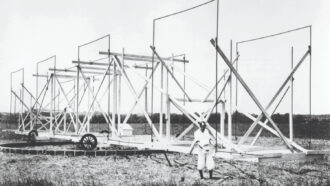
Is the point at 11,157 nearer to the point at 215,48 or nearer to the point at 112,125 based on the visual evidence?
the point at 112,125

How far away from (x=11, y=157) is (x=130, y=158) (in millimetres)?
4269

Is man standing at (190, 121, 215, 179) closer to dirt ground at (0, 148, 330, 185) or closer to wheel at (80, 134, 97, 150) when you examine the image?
dirt ground at (0, 148, 330, 185)

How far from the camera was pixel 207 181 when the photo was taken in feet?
41.3

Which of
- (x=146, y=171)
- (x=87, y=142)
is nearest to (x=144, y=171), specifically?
(x=146, y=171)

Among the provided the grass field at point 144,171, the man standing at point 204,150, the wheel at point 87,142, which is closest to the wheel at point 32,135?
the wheel at point 87,142

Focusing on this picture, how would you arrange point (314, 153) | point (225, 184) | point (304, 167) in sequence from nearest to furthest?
point (225, 184) → point (314, 153) → point (304, 167)

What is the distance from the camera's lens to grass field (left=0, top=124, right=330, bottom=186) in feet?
39.8

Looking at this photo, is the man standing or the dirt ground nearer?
the dirt ground

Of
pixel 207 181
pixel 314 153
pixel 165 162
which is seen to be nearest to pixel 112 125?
pixel 165 162

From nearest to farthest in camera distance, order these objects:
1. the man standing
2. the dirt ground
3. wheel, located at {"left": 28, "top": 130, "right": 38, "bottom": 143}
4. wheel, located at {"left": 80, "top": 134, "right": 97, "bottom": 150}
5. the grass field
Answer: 1. the grass field
2. the dirt ground
3. the man standing
4. wheel, located at {"left": 80, "top": 134, "right": 97, "bottom": 150}
5. wheel, located at {"left": 28, "top": 130, "right": 38, "bottom": 143}

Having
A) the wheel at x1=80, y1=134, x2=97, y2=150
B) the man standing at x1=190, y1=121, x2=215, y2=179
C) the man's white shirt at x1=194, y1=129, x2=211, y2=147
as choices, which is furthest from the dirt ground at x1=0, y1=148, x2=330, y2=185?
the wheel at x1=80, y1=134, x2=97, y2=150

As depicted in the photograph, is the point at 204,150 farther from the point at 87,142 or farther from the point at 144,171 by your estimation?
the point at 87,142

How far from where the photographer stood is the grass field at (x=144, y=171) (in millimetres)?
12133

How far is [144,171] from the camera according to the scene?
1433 centimetres
